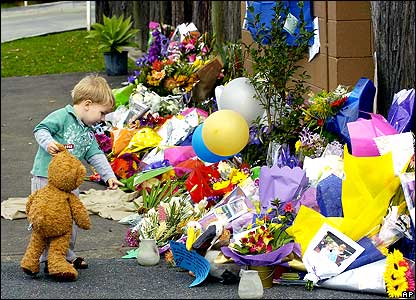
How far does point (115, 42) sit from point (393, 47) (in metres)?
8.46

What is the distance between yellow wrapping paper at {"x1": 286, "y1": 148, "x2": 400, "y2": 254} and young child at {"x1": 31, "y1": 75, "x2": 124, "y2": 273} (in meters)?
1.41

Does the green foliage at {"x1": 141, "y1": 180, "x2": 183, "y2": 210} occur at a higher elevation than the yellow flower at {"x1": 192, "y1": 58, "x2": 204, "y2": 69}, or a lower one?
lower

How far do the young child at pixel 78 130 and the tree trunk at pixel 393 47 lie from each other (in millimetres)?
1935

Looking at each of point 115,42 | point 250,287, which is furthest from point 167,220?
point 115,42

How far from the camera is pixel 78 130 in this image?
5773 millimetres

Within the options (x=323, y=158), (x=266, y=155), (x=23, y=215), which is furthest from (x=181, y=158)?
(x=323, y=158)

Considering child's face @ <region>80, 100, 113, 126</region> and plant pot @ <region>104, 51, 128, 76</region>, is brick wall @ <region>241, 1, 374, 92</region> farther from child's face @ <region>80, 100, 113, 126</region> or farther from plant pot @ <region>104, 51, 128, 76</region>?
plant pot @ <region>104, 51, 128, 76</region>

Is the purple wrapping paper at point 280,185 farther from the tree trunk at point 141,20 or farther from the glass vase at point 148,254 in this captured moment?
the tree trunk at point 141,20

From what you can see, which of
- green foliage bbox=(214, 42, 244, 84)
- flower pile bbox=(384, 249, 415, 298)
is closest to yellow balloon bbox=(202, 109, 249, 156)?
flower pile bbox=(384, 249, 415, 298)

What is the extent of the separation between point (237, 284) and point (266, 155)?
200cm

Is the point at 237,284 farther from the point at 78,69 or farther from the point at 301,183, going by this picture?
the point at 78,69

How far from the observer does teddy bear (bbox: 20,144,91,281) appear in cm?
540

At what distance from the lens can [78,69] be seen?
16.0 metres

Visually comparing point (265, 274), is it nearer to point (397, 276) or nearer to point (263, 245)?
point (263, 245)
